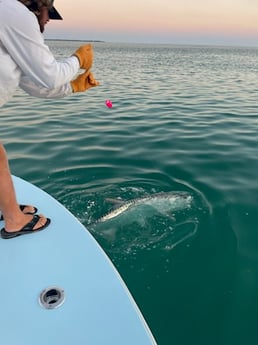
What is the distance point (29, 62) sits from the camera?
2.87m

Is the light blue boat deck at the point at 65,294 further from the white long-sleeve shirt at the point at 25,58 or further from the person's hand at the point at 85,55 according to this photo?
the person's hand at the point at 85,55

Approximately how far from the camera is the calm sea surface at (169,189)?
4055 millimetres

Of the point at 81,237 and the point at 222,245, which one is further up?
the point at 81,237

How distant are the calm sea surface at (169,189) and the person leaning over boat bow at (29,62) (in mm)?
2167

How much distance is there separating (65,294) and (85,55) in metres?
2.43

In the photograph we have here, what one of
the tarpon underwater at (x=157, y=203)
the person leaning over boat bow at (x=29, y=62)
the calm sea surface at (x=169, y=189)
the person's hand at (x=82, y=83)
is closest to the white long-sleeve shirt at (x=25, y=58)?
the person leaning over boat bow at (x=29, y=62)

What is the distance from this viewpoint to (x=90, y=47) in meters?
3.52

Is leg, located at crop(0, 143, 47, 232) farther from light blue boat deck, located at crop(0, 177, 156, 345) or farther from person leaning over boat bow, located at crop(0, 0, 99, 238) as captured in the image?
light blue boat deck, located at crop(0, 177, 156, 345)

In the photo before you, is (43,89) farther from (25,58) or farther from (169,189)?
(169,189)

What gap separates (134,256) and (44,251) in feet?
5.22

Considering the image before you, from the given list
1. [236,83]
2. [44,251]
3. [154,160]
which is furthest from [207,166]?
[236,83]

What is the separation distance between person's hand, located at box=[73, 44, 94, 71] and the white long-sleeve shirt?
0.66 ft

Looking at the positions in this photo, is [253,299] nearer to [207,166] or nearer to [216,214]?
[216,214]

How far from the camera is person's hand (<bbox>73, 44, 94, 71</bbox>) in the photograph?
11.3ft
